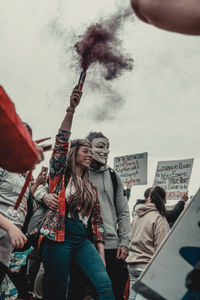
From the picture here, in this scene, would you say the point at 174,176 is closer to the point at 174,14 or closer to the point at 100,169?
the point at 100,169

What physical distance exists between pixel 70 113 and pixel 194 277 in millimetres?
3315

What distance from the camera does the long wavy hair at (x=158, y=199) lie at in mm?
5965

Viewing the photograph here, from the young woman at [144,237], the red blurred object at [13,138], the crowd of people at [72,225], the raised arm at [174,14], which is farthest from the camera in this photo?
the young woman at [144,237]

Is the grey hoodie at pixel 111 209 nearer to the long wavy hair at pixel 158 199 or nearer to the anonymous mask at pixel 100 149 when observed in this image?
the anonymous mask at pixel 100 149

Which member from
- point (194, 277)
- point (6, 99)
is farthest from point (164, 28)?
point (194, 277)

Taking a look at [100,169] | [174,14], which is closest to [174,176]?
[100,169]

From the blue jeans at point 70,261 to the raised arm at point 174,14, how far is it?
2.90 m

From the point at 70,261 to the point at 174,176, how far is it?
A: 279 inches

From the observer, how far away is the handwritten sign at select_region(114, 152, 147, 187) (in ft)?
34.0

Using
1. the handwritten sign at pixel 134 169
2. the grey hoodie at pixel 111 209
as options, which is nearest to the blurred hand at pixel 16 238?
the grey hoodie at pixel 111 209

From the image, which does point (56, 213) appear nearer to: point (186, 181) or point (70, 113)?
point (70, 113)

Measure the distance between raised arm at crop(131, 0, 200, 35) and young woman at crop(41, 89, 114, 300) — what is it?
290 cm

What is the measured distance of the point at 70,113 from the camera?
4.35 meters

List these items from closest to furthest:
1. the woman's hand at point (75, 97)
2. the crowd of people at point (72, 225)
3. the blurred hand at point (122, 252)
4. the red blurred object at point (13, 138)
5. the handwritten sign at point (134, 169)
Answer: the red blurred object at point (13, 138) < the crowd of people at point (72, 225) < the woman's hand at point (75, 97) < the blurred hand at point (122, 252) < the handwritten sign at point (134, 169)
